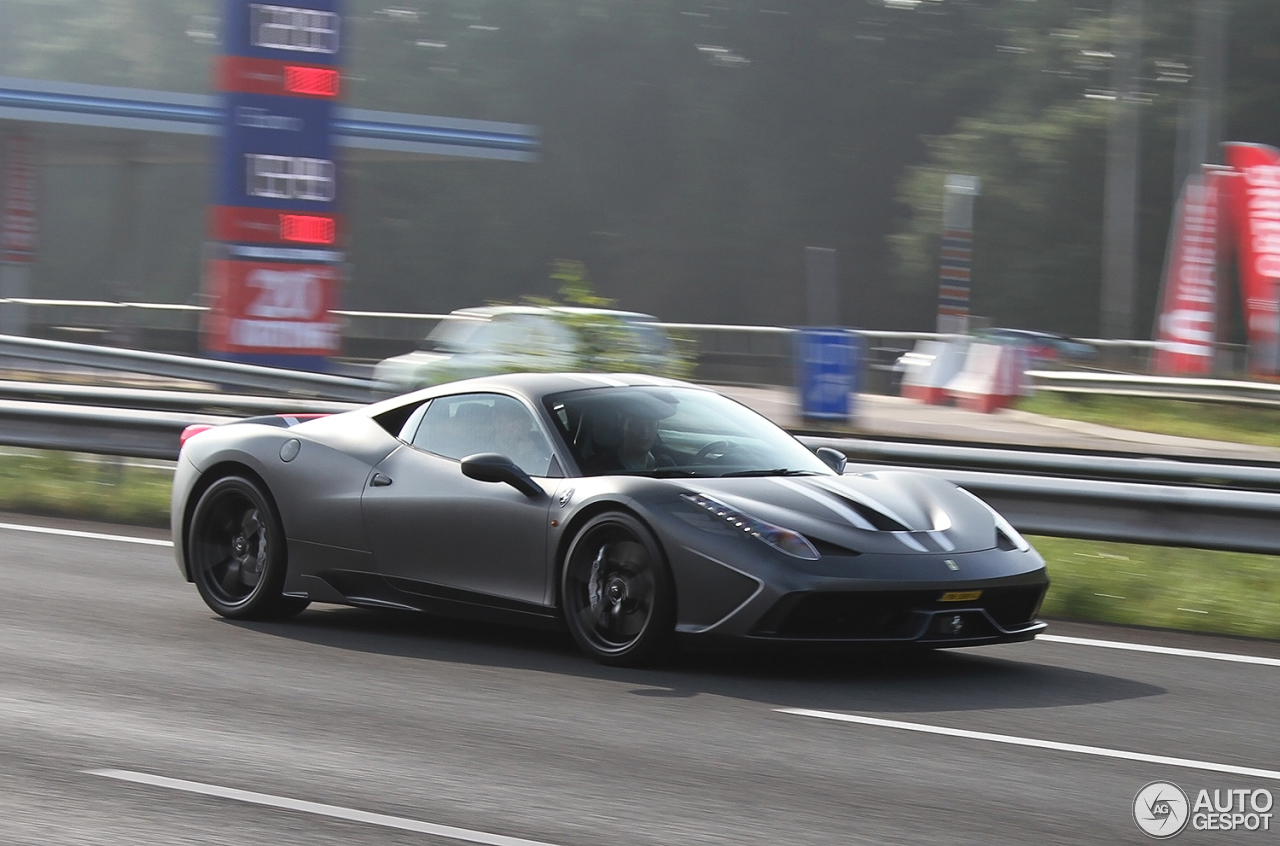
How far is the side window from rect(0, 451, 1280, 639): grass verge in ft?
10.6

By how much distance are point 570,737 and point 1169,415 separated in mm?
21728

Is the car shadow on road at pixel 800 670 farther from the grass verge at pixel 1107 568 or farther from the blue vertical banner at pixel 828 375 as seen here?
the blue vertical banner at pixel 828 375

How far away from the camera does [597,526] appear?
7199mm

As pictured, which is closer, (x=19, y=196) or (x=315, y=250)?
(x=315, y=250)

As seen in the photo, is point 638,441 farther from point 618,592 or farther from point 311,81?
point 311,81

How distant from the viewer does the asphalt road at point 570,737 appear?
16.7 feet

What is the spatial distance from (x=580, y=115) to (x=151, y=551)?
6151 cm

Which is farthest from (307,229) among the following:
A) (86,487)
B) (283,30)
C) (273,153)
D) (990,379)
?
(990,379)

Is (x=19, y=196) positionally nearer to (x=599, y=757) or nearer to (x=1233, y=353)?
(x=1233, y=353)

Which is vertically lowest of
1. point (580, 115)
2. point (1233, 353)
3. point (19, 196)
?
point (1233, 353)

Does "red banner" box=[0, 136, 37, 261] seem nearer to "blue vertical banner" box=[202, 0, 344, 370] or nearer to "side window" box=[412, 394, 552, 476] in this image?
"blue vertical banner" box=[202, 0, 344, 370]

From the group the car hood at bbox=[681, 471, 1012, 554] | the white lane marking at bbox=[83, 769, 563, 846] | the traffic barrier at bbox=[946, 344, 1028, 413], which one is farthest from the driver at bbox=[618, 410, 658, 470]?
the traffic barrier at bbox=[946, 344, 1028, 413]

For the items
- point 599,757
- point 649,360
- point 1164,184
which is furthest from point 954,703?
point 1164,184

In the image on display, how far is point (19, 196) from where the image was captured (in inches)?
1516
